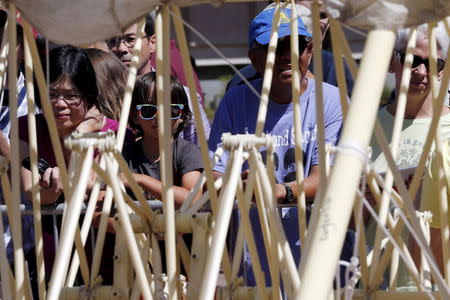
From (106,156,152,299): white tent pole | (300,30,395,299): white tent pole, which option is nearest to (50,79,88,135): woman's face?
(106,156,152,299): white tent pole

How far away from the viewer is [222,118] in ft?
11.0

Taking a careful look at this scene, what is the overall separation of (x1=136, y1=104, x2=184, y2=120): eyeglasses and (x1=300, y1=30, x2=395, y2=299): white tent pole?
1.88 metres

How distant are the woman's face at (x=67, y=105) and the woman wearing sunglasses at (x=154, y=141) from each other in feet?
0.64

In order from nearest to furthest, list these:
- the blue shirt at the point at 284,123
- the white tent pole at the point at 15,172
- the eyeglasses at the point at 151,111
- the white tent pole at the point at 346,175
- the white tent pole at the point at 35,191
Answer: the white tent pole at the point at 346,175, the white tent pole at the point at 15,172, the white tent pole at the point at 35,191, the blue shirt at the point at 284,123, the eyeglasses at the point at 151,111

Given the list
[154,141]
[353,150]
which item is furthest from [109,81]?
[353,150]

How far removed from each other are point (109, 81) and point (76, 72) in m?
0.25

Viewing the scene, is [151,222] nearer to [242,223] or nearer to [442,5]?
[242,223]

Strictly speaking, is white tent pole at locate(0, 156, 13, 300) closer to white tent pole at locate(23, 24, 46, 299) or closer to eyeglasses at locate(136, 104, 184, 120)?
white tent pole at locate(23, 24, 46, 299)

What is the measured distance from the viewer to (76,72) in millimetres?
3270

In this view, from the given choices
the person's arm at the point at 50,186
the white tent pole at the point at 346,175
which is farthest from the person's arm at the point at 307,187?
the white tent pole at the point at 346,175

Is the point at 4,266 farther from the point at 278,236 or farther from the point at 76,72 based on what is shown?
the point at 76,72

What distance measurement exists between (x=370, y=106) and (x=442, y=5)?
39 cm

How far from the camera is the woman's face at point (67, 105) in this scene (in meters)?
3.21

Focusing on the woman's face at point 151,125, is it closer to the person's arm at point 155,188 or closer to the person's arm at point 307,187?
the person's arm at point 155,188
